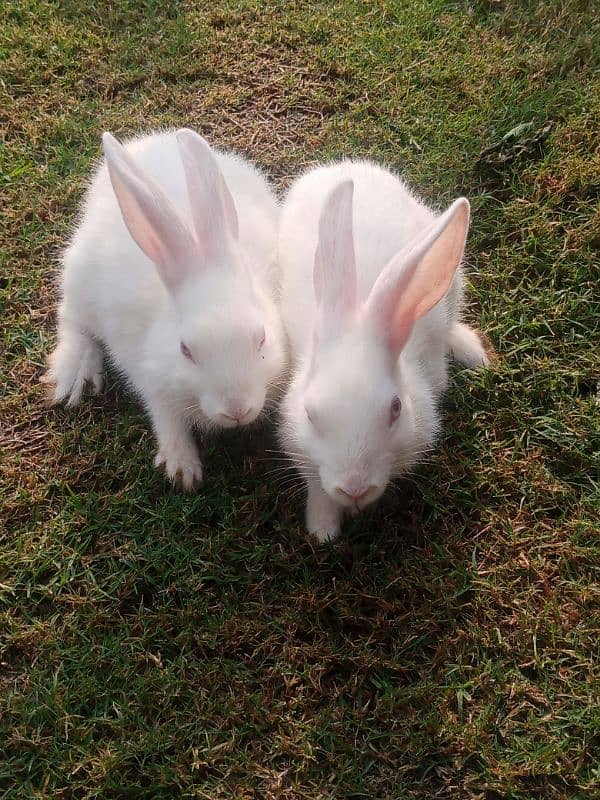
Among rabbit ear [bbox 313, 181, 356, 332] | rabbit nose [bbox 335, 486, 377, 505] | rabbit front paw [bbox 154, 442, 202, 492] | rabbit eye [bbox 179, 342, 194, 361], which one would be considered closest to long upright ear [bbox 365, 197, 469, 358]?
rabbit ear [bbox 313, 181, 356, 332]

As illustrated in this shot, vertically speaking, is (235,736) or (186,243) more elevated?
(186,243)

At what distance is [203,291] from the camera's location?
3.45 m

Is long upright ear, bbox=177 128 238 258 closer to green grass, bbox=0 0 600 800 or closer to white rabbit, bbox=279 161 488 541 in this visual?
white rabbit, bbox=279 161 488 541

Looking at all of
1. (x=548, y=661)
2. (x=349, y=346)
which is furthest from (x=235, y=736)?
(x=349, y=346)

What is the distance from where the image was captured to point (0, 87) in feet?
18.4

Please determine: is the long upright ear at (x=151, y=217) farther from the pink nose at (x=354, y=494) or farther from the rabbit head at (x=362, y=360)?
the pink nose at (x=354, y=494)

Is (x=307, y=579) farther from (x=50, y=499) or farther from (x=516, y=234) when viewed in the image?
(x=516, y=234)

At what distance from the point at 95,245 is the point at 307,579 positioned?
6.86ft

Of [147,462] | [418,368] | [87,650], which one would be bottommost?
[87,650]

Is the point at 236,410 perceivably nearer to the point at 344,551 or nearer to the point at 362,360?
the point at 362,360

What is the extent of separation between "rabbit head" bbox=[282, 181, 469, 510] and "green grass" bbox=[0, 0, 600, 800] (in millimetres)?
621

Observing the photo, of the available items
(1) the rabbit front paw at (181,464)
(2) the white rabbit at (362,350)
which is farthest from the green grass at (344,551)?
(2) the white rabbit at (362,350)

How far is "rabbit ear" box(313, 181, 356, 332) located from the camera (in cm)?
323

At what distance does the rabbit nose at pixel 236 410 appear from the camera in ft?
11.0
